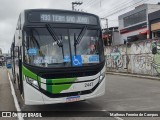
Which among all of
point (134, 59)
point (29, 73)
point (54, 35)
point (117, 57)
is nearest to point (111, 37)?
point (117, 57)

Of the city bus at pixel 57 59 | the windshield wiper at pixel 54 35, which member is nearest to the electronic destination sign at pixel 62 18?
the city bus at pixel 57 59

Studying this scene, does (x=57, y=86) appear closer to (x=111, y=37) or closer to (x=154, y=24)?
(x=154, y=24)

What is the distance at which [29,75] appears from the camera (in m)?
8.29

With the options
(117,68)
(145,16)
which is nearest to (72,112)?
(117,68)

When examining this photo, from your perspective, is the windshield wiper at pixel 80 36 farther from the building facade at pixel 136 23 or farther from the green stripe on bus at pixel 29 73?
the building facade at pixel 136 23

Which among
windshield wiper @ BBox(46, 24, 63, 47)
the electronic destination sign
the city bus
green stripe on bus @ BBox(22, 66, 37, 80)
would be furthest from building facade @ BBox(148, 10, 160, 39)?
green stripe on bus @ BBox(22, 66, 37, 80)

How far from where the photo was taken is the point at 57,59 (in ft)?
27.7

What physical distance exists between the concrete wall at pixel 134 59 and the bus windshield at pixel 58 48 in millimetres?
11927

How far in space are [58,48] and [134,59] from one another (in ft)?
52.8

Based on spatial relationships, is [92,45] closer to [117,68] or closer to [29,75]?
[29,75]

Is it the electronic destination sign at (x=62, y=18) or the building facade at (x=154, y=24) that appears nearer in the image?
the electronic destination sign at (x=62, y=18)

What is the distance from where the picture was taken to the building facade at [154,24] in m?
38.1

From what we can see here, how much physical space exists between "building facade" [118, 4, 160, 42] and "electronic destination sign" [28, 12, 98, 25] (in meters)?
33.5

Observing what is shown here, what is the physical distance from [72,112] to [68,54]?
1923 millimetres
